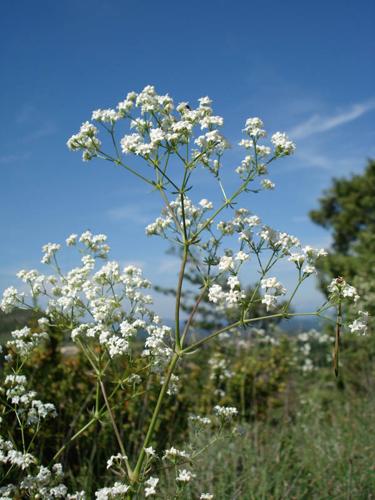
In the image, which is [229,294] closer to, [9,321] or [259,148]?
[259,148]

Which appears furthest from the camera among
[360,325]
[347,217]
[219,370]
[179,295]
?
[347,217]

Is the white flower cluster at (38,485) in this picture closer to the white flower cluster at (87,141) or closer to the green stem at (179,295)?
the green stem at (179,295)

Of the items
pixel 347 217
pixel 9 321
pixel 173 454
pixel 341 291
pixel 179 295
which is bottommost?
pixel 173 454

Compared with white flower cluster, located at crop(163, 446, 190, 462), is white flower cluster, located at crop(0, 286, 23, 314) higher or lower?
higher

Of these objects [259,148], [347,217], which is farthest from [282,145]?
[347,217]

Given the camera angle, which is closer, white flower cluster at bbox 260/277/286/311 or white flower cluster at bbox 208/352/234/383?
white flower cluster at bbox 260/277/286/311

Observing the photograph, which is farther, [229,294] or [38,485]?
[38,485]

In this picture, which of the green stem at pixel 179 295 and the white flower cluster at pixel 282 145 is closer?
the green stem at pixel 179 295

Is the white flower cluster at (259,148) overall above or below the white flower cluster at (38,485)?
above

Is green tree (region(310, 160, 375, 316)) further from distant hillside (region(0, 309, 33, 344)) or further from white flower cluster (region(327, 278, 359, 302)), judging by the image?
white flower cluster (region(327, 278, 359, 302))

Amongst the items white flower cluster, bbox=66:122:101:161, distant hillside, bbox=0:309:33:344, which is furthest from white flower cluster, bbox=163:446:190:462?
distant hillside, bbox=0:309:33:344

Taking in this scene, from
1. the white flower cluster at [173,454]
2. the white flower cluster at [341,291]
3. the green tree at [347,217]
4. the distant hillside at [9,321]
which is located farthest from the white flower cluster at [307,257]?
the green tree at [347,217]

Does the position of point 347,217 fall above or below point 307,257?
above

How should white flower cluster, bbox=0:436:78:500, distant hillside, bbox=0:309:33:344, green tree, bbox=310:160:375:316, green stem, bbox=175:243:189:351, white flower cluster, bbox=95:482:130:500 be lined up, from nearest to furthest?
white flower cluster, bbox=95:482:130:500, green stem, bbox=175:243:189:351, white flower cluster, bbox=0:436:78:500, distant hillside, bbox=0:309:33:344, green tree, bbox=310:160:375:316
